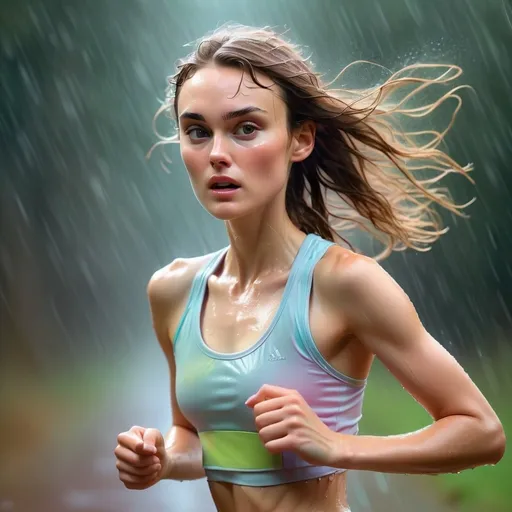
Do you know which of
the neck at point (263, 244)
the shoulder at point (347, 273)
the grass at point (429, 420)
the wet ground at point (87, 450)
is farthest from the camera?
the wet ground at point (87, 450)

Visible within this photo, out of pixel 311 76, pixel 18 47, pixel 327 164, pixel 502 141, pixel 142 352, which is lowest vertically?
pixel 142 352

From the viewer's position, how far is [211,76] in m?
1.21

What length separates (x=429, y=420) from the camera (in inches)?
102

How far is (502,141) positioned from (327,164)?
1.37m

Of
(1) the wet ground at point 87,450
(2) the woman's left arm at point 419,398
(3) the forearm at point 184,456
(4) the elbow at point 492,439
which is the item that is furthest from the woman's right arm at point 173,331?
(1) the wet ground at point 87,450

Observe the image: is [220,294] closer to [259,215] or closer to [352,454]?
[259,215]

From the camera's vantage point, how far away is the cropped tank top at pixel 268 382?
45.8 inches

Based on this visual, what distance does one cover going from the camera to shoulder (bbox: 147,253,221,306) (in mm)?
1372

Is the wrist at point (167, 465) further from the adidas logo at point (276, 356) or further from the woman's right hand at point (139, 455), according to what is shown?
the adidas logo at point (276, 356)

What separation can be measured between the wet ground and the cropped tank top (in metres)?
1.51

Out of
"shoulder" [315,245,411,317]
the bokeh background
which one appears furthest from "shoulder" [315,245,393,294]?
the bokeh background

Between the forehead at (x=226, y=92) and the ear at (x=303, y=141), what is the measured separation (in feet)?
0.21

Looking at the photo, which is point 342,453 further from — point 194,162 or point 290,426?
point 194,162

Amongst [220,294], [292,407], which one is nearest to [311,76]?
[220,294]
